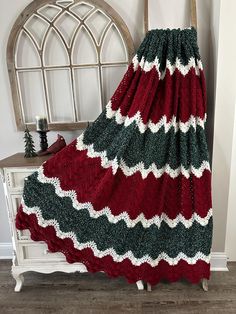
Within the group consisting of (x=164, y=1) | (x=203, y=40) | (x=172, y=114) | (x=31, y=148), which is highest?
(x=164, y=1)

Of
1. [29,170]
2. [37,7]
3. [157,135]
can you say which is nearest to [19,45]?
[37,7]

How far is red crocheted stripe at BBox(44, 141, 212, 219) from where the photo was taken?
51.3 inches

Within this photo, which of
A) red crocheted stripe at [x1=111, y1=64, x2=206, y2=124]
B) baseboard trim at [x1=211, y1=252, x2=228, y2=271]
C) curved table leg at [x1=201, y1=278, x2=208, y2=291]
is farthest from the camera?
baseboard trim at [x1=211, y1=252, x2=228, y2=271]

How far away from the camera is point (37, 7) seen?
1455mm

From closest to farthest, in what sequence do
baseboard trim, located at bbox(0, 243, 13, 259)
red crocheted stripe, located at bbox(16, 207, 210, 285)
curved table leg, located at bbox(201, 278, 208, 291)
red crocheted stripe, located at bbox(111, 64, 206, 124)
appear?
red crocheted stripe, located at bbox(111, 64, 206, 124), red crocheted stripe, located at bbox(16, 207, 210, 285), curved table leg, located at bbox(201, 278, 208, 291), baseboard trim, located at bbox(0, 243, 13, 259)

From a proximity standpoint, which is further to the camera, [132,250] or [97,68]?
[97,68]

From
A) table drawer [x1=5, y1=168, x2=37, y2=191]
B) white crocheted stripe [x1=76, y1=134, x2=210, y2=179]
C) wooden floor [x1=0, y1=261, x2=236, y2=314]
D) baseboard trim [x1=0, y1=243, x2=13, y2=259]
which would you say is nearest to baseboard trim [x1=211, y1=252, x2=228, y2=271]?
wooden floor [x1=0, y1=261, x2=236, y2=314]

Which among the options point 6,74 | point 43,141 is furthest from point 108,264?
point 6,74

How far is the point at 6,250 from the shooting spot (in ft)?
5.98

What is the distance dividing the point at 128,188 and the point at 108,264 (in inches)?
17.5

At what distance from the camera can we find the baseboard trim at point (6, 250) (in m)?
1.82

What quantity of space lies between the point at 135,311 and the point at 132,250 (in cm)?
33

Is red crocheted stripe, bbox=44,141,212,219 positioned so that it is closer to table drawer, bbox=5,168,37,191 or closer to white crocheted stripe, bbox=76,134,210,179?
white crocheted stripe, bbox=76,134,210,179

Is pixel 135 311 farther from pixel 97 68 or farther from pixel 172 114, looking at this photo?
pixel 97 68
